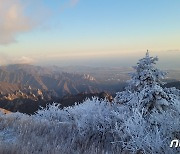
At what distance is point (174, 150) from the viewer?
609 centimetres

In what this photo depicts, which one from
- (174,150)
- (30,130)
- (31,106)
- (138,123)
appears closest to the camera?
(174,150)

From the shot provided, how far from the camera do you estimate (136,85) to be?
16.7m

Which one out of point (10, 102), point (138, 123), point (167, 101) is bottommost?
point (10, 102)

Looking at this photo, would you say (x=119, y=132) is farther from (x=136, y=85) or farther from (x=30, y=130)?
(x=136, y=85)

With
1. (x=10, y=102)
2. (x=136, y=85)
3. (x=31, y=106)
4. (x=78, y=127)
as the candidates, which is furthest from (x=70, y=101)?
(x=78, y=127)

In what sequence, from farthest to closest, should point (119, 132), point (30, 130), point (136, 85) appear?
point (136, 85) < point (30, 130) < point (119, 132)

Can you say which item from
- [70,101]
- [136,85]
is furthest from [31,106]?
[136,85]

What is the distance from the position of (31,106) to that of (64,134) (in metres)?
92.7

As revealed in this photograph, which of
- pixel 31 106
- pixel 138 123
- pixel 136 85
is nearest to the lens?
pixel 138 123

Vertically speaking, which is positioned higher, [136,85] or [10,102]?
[136,85]

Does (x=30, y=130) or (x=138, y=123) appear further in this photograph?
(x=30, y=130)

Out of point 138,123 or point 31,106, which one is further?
point 31,106

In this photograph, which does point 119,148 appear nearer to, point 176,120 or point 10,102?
point 176,120

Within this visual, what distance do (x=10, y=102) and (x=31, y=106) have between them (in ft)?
66.3
